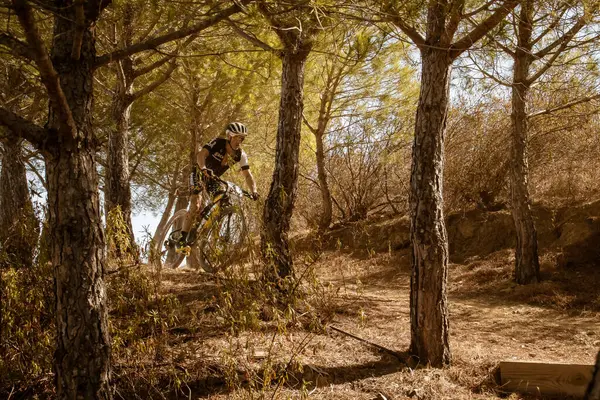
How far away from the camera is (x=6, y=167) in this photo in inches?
295

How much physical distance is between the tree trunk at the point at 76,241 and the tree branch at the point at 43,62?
11cm

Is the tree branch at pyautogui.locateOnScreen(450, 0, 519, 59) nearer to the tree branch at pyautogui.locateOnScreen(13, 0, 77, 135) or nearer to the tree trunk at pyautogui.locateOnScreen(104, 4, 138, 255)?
the tree branch at pyautogui.locateOnScreen(13, 0, 77, 135)

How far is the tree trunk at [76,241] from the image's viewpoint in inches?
112

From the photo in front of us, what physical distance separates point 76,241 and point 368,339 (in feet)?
9.19

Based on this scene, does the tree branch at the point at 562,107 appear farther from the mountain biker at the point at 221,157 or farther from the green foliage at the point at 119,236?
the green foliage at the point at 119,236

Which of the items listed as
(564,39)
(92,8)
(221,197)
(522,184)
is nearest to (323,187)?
(522,184)

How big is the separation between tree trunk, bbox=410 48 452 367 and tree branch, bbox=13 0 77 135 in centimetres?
254

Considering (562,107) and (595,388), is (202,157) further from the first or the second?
(595,388)

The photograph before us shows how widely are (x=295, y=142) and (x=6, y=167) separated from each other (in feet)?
14.7

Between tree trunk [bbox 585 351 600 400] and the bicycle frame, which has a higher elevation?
the bicycle frame

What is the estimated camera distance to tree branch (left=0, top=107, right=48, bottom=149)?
2707mm

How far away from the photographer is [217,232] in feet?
12.2

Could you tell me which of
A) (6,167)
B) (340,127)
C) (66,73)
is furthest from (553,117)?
(6,167)

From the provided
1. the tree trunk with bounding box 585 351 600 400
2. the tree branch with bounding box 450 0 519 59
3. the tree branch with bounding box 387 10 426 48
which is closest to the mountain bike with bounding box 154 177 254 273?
the tree branch with bounding box 387 10 426 48
